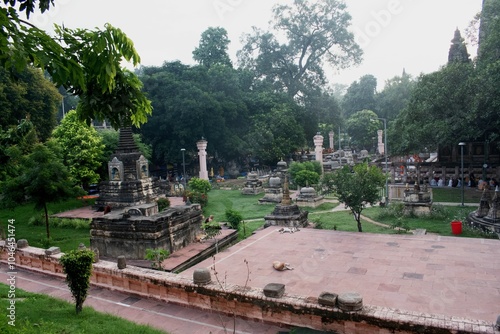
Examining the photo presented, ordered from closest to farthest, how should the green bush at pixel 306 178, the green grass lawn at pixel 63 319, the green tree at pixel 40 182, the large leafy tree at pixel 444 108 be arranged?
the green grass lawn at pixel 63 319 < the green tree at pixel 40 182 < the large leafy tree at pixel 444 108 < the green bush at pixel 306 178

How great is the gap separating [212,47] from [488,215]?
37.4 metres

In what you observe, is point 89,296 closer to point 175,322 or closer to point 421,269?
point 175,322

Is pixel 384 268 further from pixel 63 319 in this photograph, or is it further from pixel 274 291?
pixel 63 319

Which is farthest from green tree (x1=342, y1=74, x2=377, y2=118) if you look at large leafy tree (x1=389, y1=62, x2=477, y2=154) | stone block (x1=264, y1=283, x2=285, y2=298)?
stone block (x1=264, y1=283, x2=285, y2=298)

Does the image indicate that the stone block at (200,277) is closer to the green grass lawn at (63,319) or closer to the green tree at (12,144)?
the green grass lawn at (63,319)

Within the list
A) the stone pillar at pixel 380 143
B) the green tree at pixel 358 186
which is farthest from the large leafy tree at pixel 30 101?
the stone pillar at pixel 380 143

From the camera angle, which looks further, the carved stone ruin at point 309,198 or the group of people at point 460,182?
the group of people at point 460,182

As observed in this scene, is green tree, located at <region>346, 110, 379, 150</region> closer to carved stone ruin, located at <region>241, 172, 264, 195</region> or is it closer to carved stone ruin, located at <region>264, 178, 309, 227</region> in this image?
carved stone ruin, located at <region>241, 172, 264, 195</region>

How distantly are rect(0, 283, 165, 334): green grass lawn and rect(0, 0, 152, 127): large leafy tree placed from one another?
3.25m

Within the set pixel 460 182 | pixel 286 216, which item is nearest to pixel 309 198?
pixel 286 216

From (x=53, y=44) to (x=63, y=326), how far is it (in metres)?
4.58

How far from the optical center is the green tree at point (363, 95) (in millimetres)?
58578

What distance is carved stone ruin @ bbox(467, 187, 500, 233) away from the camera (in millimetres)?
14367

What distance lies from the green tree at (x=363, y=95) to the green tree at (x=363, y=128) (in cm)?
724
